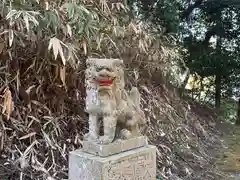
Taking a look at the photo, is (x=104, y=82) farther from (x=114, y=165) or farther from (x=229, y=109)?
(x=229, y=109)

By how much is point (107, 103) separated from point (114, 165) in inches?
12.9

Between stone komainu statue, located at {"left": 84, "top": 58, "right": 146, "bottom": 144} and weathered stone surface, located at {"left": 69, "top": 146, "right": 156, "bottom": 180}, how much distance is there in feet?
0.33

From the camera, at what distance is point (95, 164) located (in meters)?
2.18

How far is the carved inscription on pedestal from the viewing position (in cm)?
224

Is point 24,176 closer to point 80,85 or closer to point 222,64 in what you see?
point 80,85

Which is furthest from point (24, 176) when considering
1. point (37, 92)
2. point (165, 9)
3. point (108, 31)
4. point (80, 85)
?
point (165, 9)

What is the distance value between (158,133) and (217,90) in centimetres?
230

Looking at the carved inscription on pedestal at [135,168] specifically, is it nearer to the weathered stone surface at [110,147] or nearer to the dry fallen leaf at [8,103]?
the weathered stone surface at [110,147]

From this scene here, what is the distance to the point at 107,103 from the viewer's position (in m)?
2.23

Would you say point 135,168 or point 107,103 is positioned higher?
point 107,103

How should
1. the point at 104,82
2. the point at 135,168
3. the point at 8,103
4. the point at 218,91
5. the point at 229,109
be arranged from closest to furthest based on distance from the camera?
the point at 104,82 < the point at 135,168 < the point at 8,103 < the point at 218,91 < the point at 229,109

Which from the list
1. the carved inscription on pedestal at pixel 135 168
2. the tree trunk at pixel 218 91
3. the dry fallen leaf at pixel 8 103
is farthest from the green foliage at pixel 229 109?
the dry fallen leaf at pixel 8 103

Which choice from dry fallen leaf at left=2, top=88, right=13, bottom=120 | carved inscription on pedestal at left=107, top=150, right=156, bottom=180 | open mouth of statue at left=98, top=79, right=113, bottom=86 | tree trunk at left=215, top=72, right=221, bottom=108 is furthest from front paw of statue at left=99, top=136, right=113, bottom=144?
tree trunk at left=215, top=72, right=221, bottom=108

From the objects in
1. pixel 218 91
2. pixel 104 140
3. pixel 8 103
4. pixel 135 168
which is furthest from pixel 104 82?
pixel 218 91
